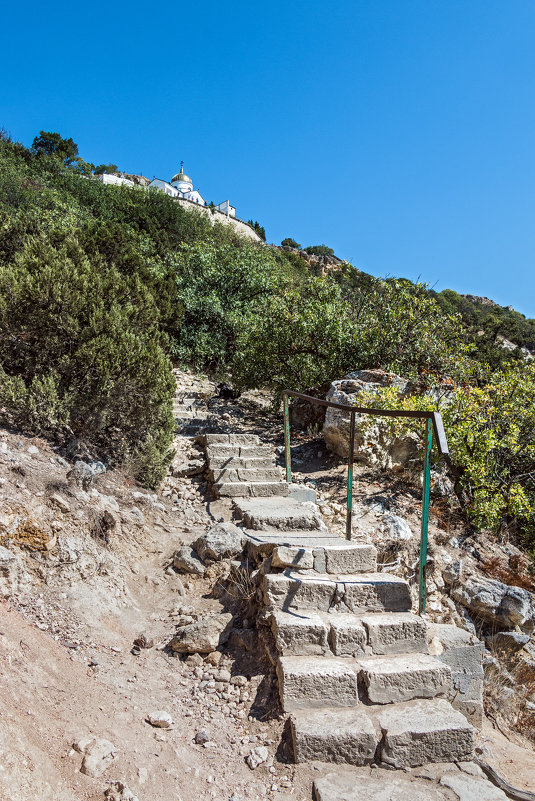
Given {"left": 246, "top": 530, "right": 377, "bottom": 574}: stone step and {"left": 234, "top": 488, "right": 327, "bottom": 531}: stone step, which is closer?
{"left": 246, "top": 530, "right": 377, "bottom": 574}: stone step

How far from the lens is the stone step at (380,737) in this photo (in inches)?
101

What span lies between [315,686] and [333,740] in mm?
288

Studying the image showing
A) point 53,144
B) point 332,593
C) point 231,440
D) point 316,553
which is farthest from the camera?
point 53,144

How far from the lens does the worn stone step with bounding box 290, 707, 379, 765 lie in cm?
255

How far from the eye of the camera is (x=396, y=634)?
10.6ft

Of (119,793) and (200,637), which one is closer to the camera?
(119,793)

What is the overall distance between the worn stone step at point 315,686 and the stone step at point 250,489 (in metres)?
2.87

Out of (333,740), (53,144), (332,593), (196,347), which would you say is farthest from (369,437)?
(53,144)

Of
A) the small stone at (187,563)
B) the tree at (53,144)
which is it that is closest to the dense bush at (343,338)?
the small stone at (187,563)

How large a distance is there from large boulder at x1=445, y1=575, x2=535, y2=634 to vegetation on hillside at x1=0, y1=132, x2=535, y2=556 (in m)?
0.96

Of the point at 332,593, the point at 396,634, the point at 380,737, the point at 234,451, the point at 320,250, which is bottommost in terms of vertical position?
the point at 380,737

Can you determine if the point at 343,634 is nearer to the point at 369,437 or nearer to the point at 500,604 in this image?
the point at 500,604

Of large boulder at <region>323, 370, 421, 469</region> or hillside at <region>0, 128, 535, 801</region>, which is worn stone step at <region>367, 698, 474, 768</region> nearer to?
hillside at <region>0, 128, 535, 801</region>

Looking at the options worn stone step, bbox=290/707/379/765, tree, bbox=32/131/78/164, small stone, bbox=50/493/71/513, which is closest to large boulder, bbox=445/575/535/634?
worn stone step, bbox=290/707/379/765
